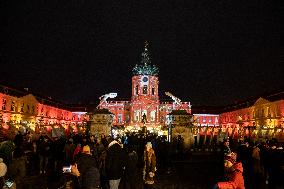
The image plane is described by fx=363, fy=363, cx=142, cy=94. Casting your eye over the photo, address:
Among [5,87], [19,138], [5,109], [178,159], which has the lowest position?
[178,159]

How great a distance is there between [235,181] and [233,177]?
3.4 inches

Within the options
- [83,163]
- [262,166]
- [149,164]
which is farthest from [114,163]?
[262,166]

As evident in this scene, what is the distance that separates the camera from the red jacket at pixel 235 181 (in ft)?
21.7

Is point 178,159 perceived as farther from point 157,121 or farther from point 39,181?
point 157,121

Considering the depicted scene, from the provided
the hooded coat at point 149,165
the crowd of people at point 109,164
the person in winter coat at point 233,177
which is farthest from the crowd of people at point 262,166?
the person in winter coat at point 233,177

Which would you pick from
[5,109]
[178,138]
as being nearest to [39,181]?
[178,138]

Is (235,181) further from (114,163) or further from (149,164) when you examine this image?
(149,164)

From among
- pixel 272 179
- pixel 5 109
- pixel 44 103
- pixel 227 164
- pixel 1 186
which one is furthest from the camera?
pixel 44 103

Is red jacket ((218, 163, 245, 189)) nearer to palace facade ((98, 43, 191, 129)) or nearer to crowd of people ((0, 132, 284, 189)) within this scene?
crowd of people ((0, 132, 284, 189))

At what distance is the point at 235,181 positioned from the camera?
6723 millimetres

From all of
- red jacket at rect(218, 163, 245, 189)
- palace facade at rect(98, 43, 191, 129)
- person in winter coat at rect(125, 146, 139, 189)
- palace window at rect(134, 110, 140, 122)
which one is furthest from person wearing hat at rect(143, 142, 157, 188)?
palace window at rect(134, 110, 140, 122)

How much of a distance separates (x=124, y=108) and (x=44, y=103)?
26.3 metres

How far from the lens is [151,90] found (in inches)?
4112

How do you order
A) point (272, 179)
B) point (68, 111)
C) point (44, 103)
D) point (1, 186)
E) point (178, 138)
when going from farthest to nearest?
point (68, 111) < point (44, 103) < point (178, 138) < point (272, 179) < point (1, 186)
